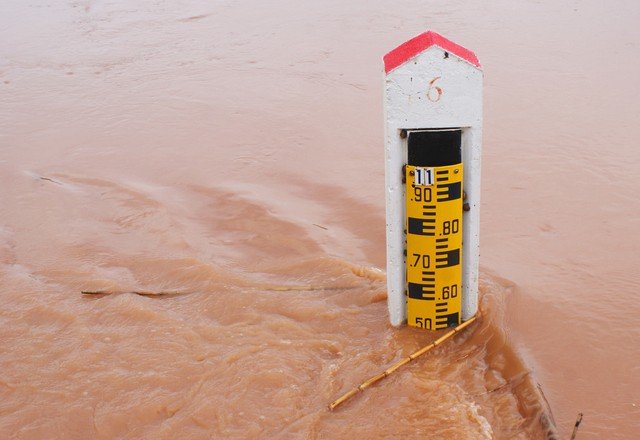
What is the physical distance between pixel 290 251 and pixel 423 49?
5.61 feet

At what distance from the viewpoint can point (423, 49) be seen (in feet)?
8.32

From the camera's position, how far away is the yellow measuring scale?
2750mm

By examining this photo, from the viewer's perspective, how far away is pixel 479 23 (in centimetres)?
872

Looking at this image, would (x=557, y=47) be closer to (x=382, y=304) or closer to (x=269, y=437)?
(x=382, y=304)

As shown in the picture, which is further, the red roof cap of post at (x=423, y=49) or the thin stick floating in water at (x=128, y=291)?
the thin stick floating in water at (x=128, y=291)

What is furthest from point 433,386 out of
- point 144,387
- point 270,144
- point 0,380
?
point 270,144

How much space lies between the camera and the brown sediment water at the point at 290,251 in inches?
104

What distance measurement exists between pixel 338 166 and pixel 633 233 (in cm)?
217

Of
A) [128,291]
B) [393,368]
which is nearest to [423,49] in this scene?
[393,368]

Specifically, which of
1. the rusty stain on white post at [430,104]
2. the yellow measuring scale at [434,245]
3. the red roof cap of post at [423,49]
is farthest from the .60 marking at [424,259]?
the red roof cap of post at [423,49]

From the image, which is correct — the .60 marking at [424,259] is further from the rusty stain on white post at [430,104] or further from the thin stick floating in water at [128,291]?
the thin stick floating in water at [128,291]

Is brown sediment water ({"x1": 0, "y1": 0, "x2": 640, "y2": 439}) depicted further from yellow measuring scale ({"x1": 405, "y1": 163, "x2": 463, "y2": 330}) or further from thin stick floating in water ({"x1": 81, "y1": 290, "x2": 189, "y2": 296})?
yellow measuring scale ({"x1": 405, "y1": 163, "x2": 463, "y2": 330})

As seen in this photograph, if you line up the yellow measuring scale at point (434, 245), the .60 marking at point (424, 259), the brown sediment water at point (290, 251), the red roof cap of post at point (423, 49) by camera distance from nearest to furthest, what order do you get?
the red roof cap of post at point (423, 49), the brown sediment water at point (290, 251), the yellow measuring scale at point (434, 245), the .60 marking at point (424, 259)

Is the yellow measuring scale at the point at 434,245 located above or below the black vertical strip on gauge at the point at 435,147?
below
